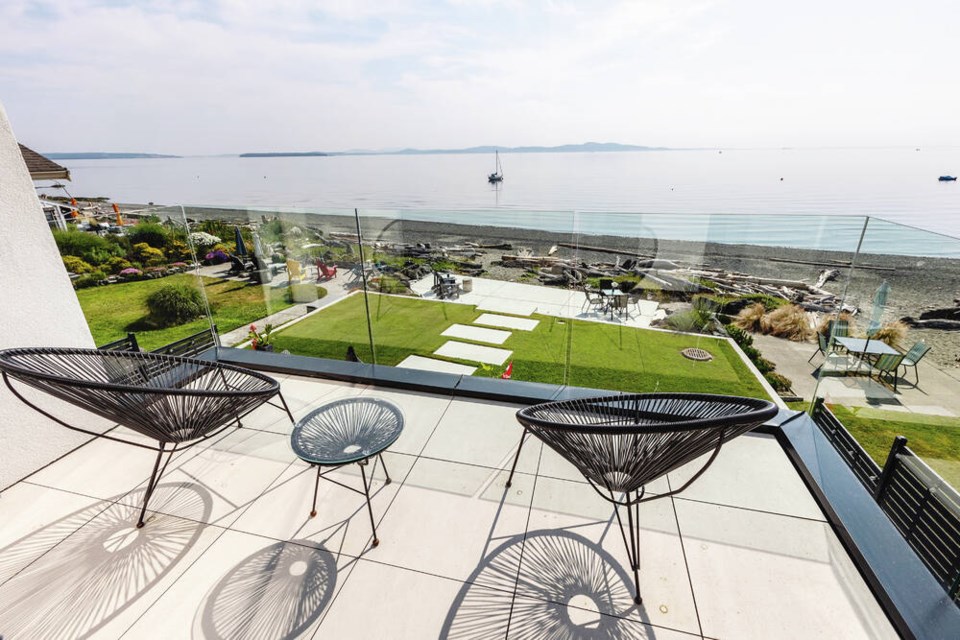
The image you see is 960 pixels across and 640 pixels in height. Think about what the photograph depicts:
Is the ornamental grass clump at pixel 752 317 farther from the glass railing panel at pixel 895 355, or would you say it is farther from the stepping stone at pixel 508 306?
the stepping stone at pixel 508 306

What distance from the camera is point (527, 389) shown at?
3.08 m

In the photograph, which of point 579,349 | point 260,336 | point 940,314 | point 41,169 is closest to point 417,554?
point 579,349

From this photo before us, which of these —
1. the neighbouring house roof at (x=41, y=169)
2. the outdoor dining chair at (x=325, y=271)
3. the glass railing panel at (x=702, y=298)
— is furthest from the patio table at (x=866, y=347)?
the neighbouring house roof at (x=41, y=169)

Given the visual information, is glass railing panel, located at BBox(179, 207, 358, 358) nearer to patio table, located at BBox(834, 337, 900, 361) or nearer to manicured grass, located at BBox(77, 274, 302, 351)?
manicured grass, located at BBox(77, 274, 302, 351)

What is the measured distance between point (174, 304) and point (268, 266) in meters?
1.83

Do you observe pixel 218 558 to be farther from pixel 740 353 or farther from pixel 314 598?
pixel 740 353

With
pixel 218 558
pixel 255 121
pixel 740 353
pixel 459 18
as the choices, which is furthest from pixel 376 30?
pixel 255 121

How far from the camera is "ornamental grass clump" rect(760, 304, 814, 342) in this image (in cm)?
296

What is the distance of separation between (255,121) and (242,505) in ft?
176

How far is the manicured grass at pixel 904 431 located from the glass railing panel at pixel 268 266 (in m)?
3.95

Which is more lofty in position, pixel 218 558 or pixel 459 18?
pixel 459 18

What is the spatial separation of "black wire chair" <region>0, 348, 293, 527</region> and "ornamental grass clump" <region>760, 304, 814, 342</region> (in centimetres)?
354

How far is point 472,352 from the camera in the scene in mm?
4391

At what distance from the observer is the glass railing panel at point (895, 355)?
243cm
